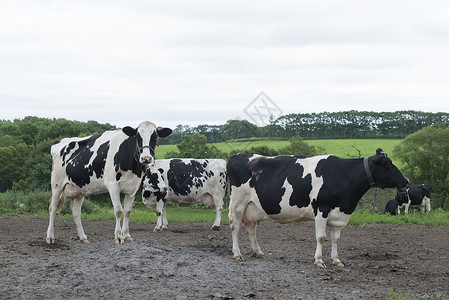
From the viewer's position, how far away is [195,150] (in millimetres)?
57656

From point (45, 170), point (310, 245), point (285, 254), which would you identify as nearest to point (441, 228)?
point (310, 245)

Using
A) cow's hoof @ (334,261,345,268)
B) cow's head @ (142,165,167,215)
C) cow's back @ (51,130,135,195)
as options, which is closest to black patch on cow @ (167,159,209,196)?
cow's head @ (142,165,167,215)

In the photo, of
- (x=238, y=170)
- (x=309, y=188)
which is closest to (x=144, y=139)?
(x=238, y=170)

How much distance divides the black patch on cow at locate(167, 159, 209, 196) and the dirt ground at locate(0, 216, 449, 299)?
4.08 metres

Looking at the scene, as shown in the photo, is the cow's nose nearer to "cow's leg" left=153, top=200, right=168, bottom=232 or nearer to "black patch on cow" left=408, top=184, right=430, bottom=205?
"cow's leg" left=153, top=200, right=168, bottom=232

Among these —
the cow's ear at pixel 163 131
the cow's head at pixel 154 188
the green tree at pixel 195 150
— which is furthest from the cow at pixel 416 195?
the green tree at pixel 195 150

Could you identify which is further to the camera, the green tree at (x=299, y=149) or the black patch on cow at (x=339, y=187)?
the green tree at (x=299, y=149)

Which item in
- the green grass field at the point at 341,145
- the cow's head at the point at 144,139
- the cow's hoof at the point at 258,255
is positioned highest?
the green grass field at the point at 341,145

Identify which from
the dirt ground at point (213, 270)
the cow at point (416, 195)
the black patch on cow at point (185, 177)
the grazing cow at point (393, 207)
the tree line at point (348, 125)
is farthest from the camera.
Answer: the tree line at point (348, 125)

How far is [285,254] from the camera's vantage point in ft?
35.4

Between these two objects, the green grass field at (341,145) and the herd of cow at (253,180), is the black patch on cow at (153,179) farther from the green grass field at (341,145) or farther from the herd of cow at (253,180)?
the green grass field at (341,145)

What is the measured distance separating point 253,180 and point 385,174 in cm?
282

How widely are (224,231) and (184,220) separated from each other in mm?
4169

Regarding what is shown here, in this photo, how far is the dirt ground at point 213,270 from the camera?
7160 mm
